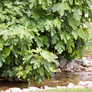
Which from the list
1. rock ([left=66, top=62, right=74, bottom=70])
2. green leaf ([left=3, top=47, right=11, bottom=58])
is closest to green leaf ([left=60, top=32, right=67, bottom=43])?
green leaf ([left=3, top=47, right=11, bottom=58])

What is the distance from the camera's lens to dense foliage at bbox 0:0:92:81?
15.2ft

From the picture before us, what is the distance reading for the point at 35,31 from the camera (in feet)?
16.4

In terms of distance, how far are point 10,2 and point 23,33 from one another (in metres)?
0.98

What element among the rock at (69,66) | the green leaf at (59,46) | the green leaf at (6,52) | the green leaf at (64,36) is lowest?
the rock at (69,66)

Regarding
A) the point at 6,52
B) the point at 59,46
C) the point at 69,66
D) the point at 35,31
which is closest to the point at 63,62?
the point at 69,66

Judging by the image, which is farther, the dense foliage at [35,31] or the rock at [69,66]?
the rock at [69,66]

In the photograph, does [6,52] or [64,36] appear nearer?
A: [6,52]

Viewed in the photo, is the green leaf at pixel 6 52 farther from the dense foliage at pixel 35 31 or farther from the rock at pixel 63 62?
the rock at pixel 63 62

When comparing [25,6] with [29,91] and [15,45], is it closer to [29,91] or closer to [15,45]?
[15,45]

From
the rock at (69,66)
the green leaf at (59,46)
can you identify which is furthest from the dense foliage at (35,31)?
the rock at (69,66)

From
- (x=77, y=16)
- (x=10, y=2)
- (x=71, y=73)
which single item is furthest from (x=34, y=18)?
(x=71, y=73)

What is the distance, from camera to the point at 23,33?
4457 millimetres

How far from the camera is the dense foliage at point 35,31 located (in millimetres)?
4629

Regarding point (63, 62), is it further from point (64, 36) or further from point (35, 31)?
point (35, 31)
